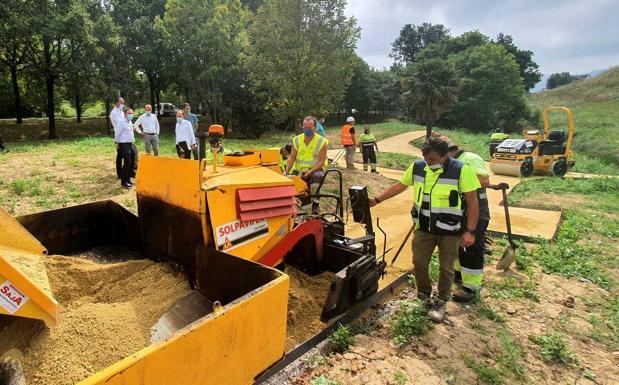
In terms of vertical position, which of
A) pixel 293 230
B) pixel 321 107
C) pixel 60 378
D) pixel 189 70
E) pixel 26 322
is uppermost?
pixel 189 70

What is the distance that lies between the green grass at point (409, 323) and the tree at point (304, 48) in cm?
1279

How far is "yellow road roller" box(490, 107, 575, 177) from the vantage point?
41.7ft

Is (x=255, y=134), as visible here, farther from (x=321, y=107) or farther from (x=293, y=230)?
(x=293, y=230)

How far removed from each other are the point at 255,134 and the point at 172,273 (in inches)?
881

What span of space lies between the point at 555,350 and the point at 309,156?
10.7 ft

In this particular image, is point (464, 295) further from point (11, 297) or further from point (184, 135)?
point (184, 135)

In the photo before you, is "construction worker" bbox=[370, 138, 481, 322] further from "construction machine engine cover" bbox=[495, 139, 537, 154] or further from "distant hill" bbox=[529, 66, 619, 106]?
"distant hill" bbox=[529, 66, 619, 106]

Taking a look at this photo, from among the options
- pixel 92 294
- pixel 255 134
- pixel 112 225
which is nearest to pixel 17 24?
A: pixel 255 134

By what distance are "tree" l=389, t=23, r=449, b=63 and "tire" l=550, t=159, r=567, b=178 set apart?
2631 inches

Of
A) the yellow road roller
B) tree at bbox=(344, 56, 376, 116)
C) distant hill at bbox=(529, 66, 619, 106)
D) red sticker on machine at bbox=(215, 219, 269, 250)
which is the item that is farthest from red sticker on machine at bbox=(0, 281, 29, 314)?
distant hill at bbox=(529, 66, 619, 106)

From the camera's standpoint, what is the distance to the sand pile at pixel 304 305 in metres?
3.18

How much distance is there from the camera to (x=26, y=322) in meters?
2.26

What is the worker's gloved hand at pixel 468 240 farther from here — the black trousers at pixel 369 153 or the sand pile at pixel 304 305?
the black trousers at pixel 369 153

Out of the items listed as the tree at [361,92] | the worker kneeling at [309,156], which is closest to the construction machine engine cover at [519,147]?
the worker kneeling at [309,156]
